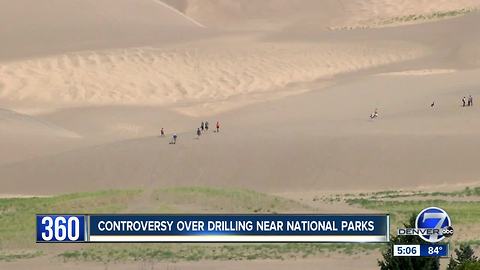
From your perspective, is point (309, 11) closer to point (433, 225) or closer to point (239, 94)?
point (239, 94)

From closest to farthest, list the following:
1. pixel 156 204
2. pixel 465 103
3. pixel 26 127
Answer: pixel 156 204
pixel 465 103
pixel 26 127

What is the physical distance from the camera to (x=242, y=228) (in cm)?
1577

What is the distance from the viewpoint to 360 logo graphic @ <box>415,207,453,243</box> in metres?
14.6

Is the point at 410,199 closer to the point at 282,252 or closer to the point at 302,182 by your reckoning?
the point at 302,182

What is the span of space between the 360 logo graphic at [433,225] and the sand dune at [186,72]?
48346 mm

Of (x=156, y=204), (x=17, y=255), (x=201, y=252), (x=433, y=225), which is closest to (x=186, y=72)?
(x=156, y=204)

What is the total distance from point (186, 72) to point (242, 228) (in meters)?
56.4

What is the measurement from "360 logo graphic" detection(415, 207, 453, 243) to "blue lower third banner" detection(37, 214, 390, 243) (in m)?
0.71

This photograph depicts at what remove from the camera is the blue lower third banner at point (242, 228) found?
1553cm

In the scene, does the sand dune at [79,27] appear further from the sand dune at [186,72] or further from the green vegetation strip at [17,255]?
the green vegetation strip at [17,255]

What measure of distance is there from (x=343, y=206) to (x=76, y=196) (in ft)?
21.1

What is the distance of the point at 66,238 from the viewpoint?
16.4 metres

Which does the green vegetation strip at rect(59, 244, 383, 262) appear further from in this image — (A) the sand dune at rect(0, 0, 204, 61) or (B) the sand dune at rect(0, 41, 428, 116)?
(A) the sand dune at rect(0, 0, 204, 61)

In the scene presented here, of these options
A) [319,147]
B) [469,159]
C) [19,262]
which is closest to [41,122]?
[319,147]
